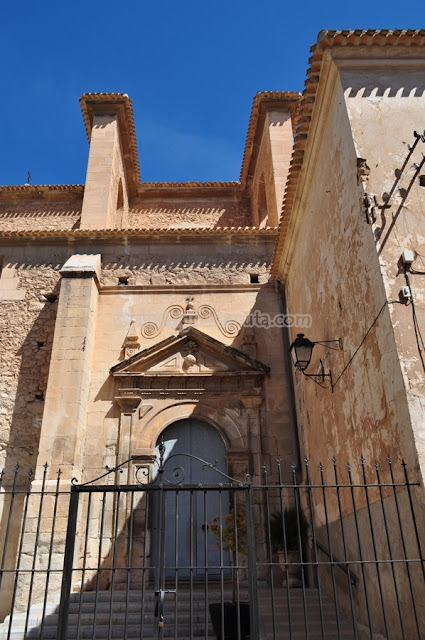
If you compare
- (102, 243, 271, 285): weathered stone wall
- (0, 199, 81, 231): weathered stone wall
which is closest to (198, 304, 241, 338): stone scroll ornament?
(102, 243, 271, 285): weathered stone wall

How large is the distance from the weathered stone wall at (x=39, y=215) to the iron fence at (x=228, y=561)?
8236 millimetres

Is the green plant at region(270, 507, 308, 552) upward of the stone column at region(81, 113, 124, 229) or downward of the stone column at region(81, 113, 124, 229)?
downward

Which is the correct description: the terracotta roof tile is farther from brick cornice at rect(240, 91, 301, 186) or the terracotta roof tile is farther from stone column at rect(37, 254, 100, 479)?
brick cornice at rect(240, 91, 301, 186)

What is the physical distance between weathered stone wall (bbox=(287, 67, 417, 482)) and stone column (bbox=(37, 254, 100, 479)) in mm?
4068

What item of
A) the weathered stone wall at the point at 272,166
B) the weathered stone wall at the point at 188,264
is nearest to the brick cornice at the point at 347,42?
the weathered stone wall at the point at 188,264

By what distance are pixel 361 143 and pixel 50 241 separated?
25.4 ft

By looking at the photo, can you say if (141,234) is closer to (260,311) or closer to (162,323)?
(162,323)

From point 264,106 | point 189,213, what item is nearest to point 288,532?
point 189,213

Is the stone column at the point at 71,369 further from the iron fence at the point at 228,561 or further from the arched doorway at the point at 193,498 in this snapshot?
the arched doorway at the point at 193,498

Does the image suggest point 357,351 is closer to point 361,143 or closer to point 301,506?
point 361,143

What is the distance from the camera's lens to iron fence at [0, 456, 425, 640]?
419 centimetres

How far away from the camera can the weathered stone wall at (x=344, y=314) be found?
16.1ft

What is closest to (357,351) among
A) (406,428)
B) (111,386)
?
→ (406,428)

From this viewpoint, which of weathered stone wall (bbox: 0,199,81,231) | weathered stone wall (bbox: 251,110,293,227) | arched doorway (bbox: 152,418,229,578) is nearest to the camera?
arched doorway (bbox: 152,418,229,578)
